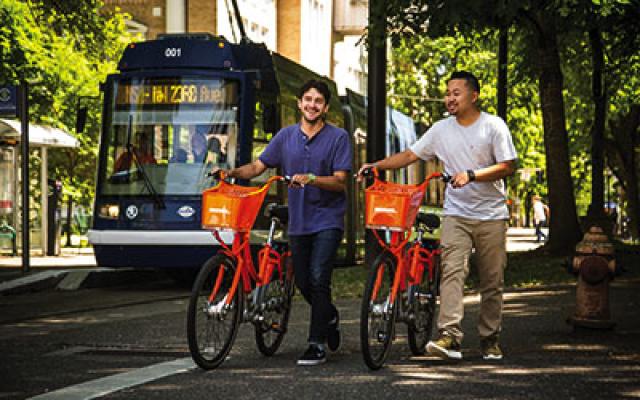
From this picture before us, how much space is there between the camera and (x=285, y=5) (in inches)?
1944

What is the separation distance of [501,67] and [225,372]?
18.6 m

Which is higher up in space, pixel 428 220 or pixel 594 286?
pixel 428 220

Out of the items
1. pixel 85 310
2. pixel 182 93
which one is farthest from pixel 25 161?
pixel 85 310

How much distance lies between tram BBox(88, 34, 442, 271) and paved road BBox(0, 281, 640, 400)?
Result: 3.35m

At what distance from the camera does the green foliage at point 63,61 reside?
21.2m

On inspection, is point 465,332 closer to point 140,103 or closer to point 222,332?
point 222,332

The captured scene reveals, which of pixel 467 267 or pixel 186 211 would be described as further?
pixel 186 211

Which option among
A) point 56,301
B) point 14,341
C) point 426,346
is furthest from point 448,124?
point 56,301

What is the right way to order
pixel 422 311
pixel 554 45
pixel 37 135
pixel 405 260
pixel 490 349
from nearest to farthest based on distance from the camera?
pixel 405 260 < pixel 490 349 < pixel 422 311 < pixel 554 45 < pixel 37 135

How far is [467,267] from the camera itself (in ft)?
26.9

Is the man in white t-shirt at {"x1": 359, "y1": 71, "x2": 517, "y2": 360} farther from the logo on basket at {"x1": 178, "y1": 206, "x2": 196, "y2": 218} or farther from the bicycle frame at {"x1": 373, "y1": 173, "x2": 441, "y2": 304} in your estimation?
the logo on basket at {"x1": 178, "y1": 206, "x2": 196, "y2": 218}

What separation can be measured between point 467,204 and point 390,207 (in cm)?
71

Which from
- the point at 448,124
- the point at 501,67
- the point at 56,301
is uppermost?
the point at 501,67

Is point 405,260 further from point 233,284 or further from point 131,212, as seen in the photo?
point 131,212
